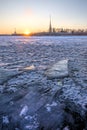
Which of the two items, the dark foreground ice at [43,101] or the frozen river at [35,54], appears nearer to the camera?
the dark foreground ice at [43,101]

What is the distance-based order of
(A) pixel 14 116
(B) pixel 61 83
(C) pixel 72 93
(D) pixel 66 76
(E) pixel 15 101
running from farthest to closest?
(D) pixel 66 76, (B) pixel 61 83, (C) pixel 72 93, (E) pixel 15 101, (A) pixel 14 116

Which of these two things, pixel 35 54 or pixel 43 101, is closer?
pixel 43 101

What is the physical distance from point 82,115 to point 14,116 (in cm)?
138

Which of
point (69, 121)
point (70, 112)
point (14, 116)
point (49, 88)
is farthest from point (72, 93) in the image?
point (14, 116)

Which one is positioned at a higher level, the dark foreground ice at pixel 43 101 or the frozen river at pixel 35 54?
the dark foreground ice at pixel 43 101

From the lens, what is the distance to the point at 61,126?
383cm

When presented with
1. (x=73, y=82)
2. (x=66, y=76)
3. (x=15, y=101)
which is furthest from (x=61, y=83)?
(x=15, y=101)

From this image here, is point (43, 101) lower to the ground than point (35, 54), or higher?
higher

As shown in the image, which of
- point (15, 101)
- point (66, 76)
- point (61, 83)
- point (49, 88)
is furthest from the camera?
point (66, 76)

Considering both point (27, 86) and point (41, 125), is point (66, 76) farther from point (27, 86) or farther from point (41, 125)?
point (41, 125)

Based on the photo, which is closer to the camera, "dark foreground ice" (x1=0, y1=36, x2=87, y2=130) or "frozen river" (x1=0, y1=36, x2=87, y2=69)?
"dark foreground ice" (x1=0, y1=36, x2=87, y2=130)

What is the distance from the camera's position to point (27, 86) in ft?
19.6

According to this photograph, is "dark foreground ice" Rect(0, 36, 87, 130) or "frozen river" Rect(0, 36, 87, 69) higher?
"dark foreground ice" Rect(0, 36, 87, 130)

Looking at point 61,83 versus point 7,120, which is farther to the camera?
point 61,83
